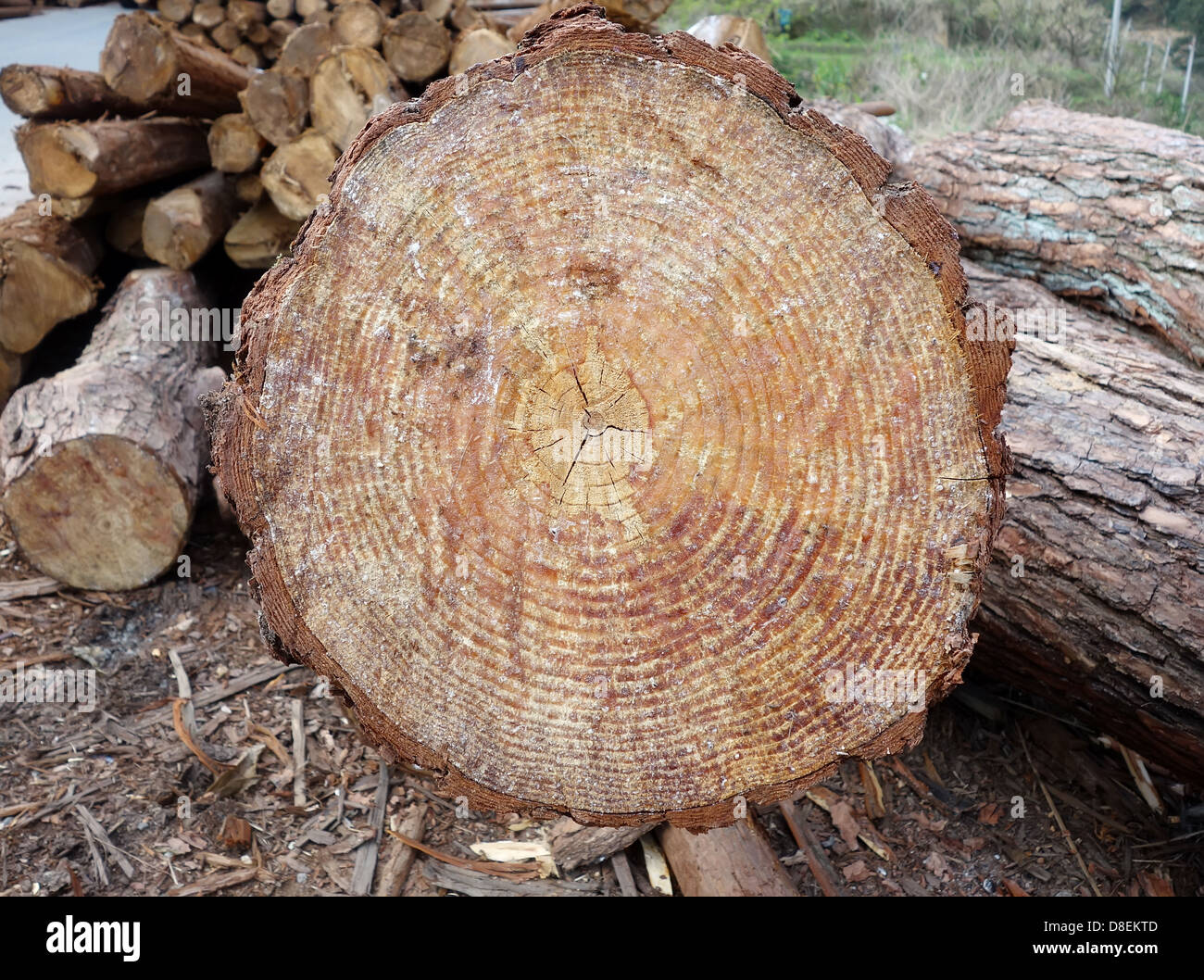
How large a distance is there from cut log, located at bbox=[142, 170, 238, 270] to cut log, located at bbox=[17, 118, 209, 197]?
148 millimetres

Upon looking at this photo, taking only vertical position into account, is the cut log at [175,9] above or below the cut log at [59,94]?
above

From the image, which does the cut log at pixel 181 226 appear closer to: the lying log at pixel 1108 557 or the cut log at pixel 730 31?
the cut log at pixel 730 31

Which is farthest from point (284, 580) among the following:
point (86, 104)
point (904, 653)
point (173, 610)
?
Result: point (86, 104)

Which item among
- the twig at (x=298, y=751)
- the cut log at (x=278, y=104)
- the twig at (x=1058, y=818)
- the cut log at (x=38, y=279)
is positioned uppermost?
the cut log at (x=278, y=104)

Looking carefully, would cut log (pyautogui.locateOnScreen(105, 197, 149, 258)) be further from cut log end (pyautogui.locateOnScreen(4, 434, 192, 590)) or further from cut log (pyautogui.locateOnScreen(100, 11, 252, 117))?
cut log end (pyautogui.locateOnScreen(4, 434, 192, 590))

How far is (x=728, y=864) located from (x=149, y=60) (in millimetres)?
3632

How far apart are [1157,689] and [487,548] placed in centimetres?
167

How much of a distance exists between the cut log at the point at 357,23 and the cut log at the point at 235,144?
1.74 ft

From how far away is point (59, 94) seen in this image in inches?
135

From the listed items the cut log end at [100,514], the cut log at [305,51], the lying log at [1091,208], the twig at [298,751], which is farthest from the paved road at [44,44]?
the lying log at [1091,208]

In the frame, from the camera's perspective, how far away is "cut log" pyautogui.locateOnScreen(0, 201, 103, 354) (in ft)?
11.7

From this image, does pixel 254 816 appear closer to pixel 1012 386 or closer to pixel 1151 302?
pixel 1012 386

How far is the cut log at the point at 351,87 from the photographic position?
11.6ft

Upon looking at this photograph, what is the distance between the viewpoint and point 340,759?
261cm
